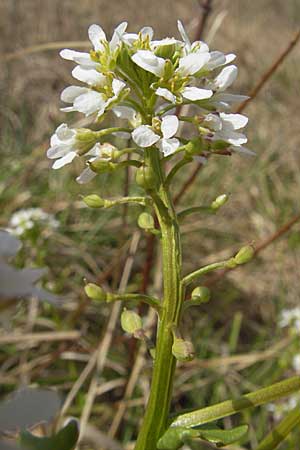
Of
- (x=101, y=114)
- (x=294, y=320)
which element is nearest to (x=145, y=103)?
(x=101, y=114)

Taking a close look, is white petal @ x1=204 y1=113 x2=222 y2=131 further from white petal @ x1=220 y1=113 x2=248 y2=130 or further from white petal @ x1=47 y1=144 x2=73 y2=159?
white petal @ x1=47 y1=144 x2=73 y2=159

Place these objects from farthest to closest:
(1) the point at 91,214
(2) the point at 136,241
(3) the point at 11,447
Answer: (1) the point at 91,214 < (2) the point at 136,241 < (3) the point at 11,447

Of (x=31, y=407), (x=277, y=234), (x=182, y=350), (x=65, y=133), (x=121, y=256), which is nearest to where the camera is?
(x=31, y=407)

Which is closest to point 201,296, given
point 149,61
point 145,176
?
point 145,176

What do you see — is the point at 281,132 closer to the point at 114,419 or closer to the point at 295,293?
the point at 295,293

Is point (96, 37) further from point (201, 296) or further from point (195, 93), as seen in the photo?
point (201, 296)

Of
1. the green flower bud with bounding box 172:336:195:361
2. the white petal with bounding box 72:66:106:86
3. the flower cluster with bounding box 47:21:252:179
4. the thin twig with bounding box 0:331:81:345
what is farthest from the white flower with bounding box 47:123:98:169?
the thin twig with bounding box 0:331:81:345
